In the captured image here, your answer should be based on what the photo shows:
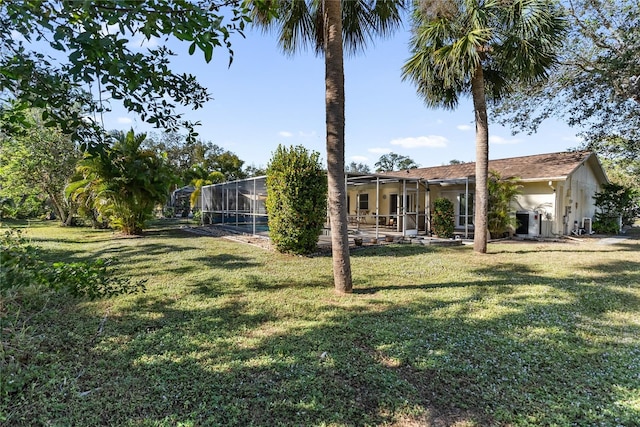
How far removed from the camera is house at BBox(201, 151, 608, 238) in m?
14.4

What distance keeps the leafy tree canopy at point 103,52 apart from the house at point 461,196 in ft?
31.6

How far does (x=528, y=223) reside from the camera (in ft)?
49.5

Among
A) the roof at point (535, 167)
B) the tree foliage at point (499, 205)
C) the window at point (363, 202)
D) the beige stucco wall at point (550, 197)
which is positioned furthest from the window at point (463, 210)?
the window at point (363, 202)

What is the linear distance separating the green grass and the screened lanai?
23.1 ft

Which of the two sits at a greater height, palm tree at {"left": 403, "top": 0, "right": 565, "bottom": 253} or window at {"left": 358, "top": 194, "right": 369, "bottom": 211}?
palm tree at {"left": 403, "top": 0, "right": 565, "bottom": 253}

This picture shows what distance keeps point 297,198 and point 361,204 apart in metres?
12.4

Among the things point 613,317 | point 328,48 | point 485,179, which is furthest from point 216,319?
point 485,179

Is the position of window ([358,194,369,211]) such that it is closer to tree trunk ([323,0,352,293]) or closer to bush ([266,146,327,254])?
bush ([266,146,327,254])

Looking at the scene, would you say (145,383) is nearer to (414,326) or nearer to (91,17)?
(91,17)

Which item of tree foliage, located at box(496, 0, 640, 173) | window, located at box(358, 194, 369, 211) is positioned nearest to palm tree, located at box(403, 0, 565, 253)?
tree foliage, located at box(496, 0, 640, 173)

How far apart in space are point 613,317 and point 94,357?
702 centimetres

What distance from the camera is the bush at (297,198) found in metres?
9.40

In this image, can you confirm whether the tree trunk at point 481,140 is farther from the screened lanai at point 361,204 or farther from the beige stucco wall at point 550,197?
the beige stucco wall at point 550,197

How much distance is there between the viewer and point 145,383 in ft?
9.87
